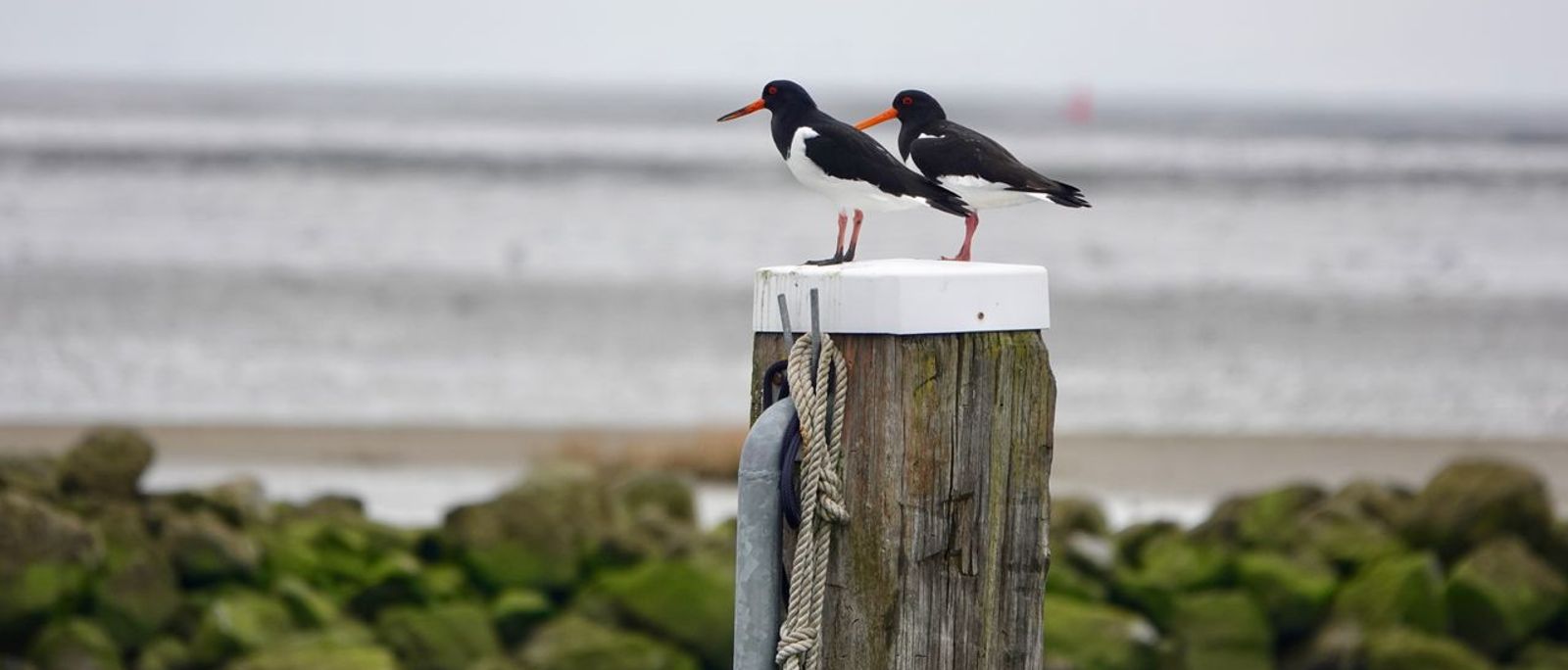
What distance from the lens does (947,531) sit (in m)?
3.09

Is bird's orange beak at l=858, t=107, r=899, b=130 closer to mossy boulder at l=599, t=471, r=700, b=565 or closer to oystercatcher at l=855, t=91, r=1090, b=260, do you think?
oystercatcher at l=855, t=91, r=1090, b=260

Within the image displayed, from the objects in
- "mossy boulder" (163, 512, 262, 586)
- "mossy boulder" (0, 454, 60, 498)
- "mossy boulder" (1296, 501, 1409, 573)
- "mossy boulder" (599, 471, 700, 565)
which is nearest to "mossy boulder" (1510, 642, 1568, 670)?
"mossy boulder" (1296, 501, 1409, 573)

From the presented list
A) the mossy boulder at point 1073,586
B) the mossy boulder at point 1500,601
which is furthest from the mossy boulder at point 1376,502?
the mossy boulder at point 1073,586

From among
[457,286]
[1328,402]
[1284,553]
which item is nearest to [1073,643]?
[1284,553]

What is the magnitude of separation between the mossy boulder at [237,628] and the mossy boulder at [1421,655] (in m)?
4.77

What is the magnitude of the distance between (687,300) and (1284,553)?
17.6 metres

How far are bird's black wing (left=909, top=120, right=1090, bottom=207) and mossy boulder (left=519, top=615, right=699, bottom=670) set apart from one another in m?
3.97

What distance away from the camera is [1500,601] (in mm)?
8289

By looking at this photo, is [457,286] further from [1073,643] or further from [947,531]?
[947,531]

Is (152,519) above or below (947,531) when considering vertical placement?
below

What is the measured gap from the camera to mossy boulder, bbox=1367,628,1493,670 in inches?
308

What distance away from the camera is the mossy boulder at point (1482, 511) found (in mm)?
9133

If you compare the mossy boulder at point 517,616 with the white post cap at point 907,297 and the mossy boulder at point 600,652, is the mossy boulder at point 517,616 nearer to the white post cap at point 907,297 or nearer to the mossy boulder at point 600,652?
the mossy boulder at point 600,652

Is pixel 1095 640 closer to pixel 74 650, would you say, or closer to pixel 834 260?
pixel 74 650
